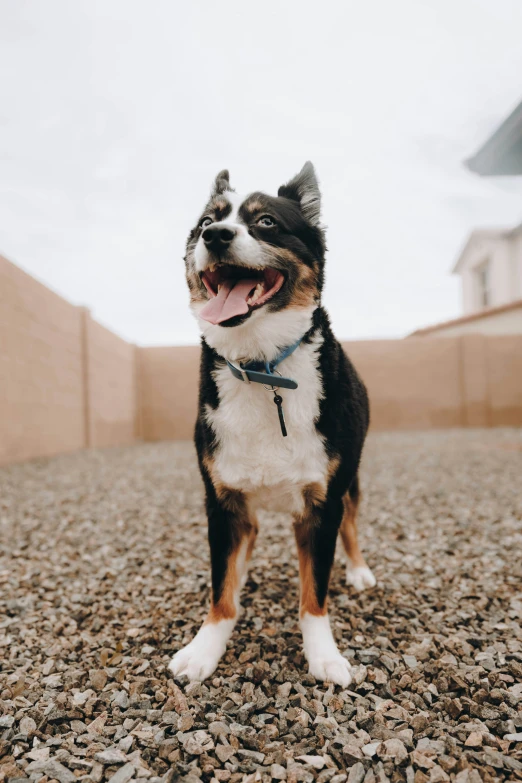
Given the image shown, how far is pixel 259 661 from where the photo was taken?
185cm

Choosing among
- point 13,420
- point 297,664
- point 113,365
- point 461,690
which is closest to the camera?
point 461,690

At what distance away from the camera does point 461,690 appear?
5.46 feet

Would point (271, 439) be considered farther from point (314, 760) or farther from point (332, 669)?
point (314, 760)

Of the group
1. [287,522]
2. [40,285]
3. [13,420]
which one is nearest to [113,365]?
[40,285]

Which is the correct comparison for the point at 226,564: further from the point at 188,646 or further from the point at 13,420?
the point at 13,420

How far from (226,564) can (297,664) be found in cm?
45

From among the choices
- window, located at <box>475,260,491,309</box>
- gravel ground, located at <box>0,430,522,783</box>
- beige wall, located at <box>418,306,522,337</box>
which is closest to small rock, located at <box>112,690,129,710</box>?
gravel ground, located at <box>0,430,522,783</box>

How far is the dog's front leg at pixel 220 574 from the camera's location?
1820 millimetres

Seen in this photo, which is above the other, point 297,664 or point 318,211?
point 318,211

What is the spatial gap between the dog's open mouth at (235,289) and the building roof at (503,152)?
22.6 ft

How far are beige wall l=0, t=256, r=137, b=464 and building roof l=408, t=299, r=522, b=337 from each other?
1041cm

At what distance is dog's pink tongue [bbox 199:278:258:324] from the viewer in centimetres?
169

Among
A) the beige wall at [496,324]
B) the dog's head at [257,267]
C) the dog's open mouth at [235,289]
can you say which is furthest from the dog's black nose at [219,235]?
the beige wall at [496,324]

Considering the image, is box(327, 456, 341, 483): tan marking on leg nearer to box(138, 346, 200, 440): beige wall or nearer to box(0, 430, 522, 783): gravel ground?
box(0, 430, 522, 783): gravel ground
